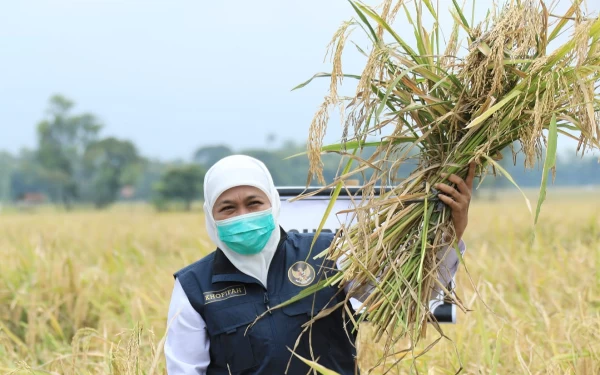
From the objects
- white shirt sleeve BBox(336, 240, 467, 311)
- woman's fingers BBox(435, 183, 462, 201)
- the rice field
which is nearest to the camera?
woman's fingers BBox(435, 183, 462, 201)

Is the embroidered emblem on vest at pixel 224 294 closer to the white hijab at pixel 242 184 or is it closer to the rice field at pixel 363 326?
the white hijab at pixel 242 184

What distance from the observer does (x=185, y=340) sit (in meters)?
2.32

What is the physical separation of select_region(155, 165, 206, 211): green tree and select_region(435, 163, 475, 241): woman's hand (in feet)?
157

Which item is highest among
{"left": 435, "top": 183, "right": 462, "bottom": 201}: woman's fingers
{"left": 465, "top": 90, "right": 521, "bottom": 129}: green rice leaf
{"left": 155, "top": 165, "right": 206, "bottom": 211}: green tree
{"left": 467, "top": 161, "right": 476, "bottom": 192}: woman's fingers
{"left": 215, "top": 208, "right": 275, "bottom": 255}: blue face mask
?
{"left": 465, "top": 90, "right": 521, "bottom": 129}: green rice leaf

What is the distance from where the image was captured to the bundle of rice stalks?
178cm

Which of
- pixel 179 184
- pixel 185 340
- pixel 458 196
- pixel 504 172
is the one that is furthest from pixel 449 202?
pixel 179 184

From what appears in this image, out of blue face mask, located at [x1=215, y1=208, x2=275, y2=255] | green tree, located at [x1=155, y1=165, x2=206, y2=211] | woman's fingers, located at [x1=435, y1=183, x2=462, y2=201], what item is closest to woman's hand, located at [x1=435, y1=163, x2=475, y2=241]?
woman's fingers, located at [x1=435, y1=183, x2=462, y2=201]

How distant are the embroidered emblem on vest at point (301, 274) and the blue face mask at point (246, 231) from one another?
0.46 feet

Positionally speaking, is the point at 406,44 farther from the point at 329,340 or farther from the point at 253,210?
the point at 329,340

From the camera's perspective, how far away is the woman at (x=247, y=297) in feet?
7.42

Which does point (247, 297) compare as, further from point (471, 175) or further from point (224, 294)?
point (471, 175)

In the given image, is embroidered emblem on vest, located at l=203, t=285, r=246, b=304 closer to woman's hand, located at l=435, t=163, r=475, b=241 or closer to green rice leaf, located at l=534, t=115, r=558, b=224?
woman's hand, located at l=435, t=163, r=475, b=241

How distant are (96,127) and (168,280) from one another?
7741 cm

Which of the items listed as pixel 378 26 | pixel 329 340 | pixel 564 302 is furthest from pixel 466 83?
pixel 564 302
